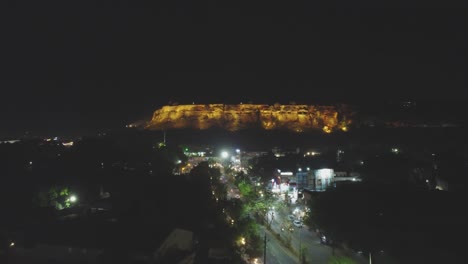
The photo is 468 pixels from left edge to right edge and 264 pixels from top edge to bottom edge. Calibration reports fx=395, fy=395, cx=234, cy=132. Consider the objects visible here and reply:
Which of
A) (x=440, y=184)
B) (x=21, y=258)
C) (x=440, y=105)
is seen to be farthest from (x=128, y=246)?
(x=440, y=105)

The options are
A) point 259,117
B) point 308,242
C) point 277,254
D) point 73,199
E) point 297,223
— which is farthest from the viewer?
point 259,117

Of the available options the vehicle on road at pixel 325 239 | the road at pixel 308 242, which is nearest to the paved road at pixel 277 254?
the road at pixel 308 242

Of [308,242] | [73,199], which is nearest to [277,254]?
[308,242]

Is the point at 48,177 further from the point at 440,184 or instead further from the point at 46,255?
the point at 440,184

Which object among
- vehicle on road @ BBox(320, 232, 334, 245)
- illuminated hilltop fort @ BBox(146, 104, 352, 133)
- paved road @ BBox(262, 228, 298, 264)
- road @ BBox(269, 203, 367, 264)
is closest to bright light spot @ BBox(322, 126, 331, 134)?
illuminated hilltop fort @ BBox(146, 104, 352, 133)

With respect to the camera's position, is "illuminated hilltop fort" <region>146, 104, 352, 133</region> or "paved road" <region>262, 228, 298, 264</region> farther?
"illuminated hilltop fort" <region>146, 104, 352, 133</region>

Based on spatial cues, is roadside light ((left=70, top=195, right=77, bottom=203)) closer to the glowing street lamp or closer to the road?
the glowing street lamp

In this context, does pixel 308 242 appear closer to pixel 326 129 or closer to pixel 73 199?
pixel 73 199

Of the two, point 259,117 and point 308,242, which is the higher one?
point 259,117
